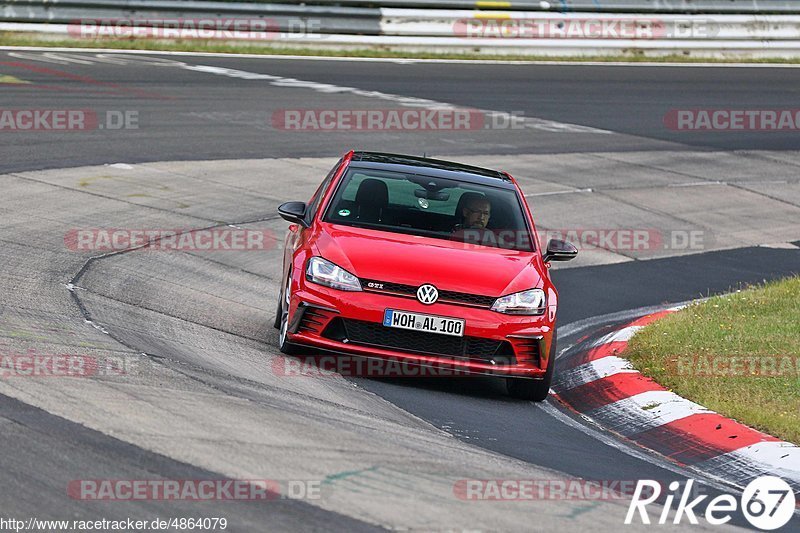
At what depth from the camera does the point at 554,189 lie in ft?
56.8

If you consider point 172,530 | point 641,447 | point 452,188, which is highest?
point 452,188

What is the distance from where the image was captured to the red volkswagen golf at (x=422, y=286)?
845 centimetres

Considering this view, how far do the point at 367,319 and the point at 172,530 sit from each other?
3.58 meters

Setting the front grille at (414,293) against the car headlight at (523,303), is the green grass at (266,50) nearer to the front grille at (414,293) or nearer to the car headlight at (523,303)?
the front grille at (414,293)

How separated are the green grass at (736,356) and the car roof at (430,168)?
171 centimetres

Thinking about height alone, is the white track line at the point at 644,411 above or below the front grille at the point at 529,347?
below

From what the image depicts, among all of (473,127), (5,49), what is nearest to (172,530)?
(473,127)

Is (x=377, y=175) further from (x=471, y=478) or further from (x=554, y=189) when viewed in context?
(x=554, y=189)
